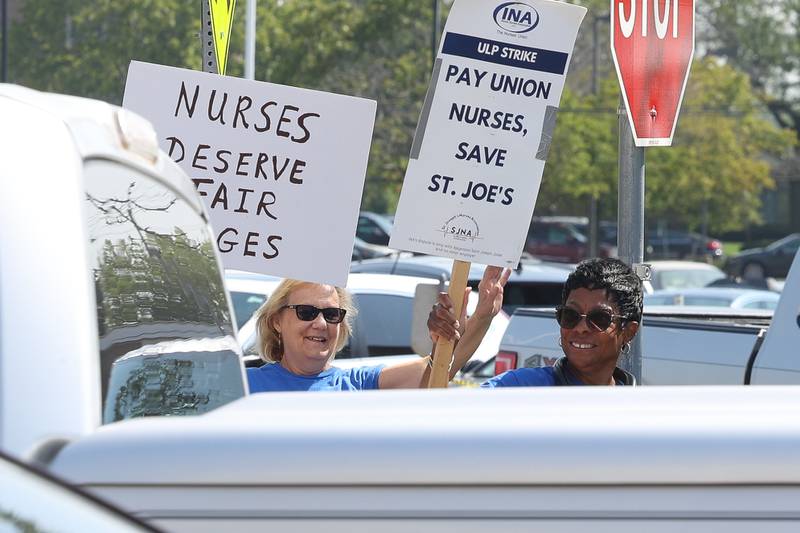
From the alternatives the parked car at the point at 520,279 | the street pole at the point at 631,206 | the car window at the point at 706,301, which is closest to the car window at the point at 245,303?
the parked car at the point at 520,279

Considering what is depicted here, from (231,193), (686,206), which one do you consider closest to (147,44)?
(686,206)

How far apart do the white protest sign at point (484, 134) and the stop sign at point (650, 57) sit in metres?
0.30

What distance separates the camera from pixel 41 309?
186 cm

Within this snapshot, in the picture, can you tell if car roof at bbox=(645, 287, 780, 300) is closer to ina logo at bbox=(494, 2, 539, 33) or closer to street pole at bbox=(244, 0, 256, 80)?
street pole at bbox=(244, 0, 256, 80)

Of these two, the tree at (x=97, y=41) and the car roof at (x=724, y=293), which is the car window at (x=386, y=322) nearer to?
the car roof at (x=724, y=293)

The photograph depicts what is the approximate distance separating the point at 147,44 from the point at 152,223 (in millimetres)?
28137

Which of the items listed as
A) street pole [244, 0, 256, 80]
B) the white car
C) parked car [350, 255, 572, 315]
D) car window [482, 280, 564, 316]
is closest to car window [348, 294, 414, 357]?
the white car

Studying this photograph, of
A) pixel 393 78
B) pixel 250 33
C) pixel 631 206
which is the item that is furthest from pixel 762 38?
pixel 631 206

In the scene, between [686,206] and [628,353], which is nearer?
[628,353]

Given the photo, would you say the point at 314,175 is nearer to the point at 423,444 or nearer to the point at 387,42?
the point at 423,444

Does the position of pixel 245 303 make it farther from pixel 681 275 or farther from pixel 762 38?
pixel 762 38

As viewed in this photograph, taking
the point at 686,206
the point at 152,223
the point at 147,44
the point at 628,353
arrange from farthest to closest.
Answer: the point at 686,206
the point at 147,44
the point at 628,353
the point at 152,223

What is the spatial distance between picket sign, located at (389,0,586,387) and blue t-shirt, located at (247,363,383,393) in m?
0.49

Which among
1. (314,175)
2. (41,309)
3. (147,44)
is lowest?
(41,309)
